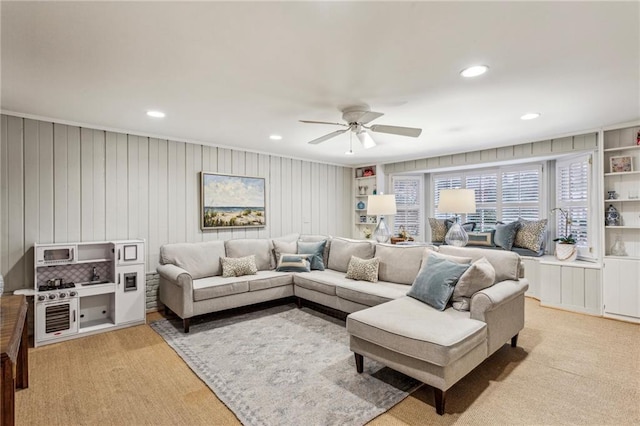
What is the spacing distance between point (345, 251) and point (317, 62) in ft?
9.19

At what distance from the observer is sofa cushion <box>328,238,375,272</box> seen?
4262 millimetres

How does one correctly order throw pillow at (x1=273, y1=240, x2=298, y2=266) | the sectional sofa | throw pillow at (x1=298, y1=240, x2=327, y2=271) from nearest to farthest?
the sectional sofa → throw pillow at (x1=298, y1=240, x2=327, y2=271) → throw pillow at (x1=273, y1=240, x2=298, y2=266)

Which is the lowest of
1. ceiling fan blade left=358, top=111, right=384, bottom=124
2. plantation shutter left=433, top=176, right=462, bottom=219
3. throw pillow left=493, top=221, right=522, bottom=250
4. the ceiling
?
throw pillow left=493, top=221, right=522, bottom=250

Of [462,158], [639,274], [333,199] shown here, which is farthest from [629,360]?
[333,199]

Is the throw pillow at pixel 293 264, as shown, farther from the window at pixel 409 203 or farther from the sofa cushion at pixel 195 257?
the window at pixel 409 203

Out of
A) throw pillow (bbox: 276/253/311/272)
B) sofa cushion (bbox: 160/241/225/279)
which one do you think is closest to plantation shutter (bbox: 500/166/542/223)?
throw pillow (bbox: 276/253/311/272)

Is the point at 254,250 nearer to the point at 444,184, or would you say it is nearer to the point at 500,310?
the point at 500,310

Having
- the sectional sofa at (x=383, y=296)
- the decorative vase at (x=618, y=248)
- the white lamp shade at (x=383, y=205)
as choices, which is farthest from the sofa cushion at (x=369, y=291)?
the decorative vase at (x=618, y=248)

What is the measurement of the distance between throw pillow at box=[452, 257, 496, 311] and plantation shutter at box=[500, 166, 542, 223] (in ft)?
10.9

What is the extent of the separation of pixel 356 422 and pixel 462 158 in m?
4.59

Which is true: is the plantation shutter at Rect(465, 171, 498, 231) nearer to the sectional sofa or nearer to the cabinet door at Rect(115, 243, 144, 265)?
the sectional sofa

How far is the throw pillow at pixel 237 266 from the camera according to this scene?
420cm

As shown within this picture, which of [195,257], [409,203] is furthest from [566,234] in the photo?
[195,257]

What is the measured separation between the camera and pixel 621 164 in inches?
154
